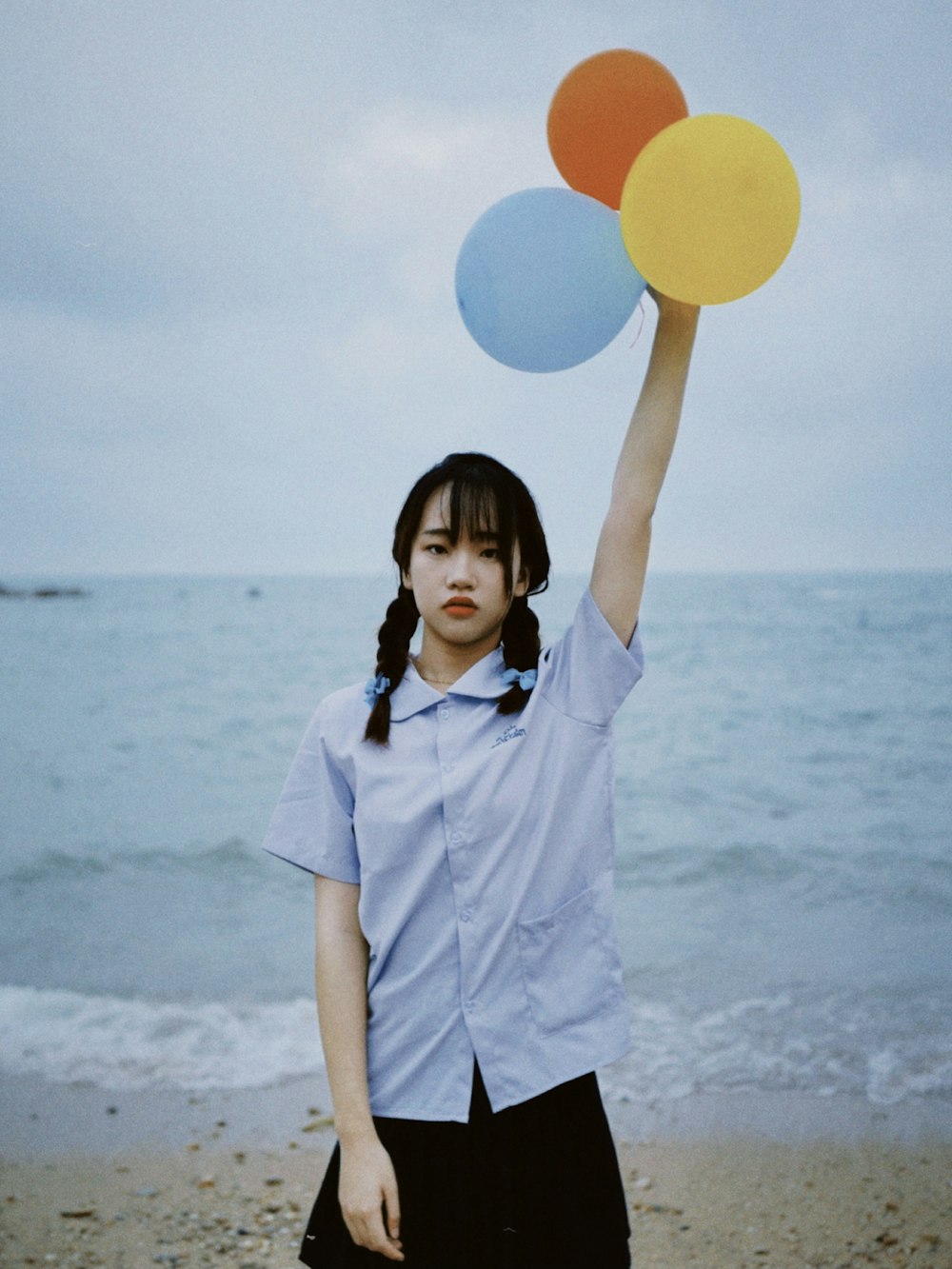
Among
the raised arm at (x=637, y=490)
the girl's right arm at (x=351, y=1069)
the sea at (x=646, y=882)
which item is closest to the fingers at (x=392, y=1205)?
the girl's right arm at (x=351, y=1069)

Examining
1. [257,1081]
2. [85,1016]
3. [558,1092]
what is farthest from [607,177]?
[85,1016]

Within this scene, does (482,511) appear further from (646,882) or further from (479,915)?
(646,882)

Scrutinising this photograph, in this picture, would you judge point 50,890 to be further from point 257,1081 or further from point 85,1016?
point 257,1081

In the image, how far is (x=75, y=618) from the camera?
122 ft

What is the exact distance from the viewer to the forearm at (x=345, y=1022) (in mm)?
1599

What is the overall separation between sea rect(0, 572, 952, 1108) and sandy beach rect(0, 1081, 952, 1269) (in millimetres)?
255

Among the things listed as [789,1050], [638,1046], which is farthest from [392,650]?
[789,1050]

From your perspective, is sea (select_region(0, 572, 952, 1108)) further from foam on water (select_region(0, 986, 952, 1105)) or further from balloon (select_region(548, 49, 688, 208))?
balloon (select_region(548, 49, 688, 208))

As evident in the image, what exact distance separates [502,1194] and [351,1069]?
0.29m

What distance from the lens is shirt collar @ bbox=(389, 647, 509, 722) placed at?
1713 millimetres

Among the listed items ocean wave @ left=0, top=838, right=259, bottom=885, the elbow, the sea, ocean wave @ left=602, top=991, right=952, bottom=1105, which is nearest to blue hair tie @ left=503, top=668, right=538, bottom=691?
the elbow

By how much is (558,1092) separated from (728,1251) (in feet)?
6.75

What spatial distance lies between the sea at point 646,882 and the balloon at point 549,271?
0.52 metres

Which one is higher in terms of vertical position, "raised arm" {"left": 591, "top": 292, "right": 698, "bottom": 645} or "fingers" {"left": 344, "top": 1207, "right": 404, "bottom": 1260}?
"raised arm" {"left": 591, "top": 292, "right": 698, "bottom": 645}
